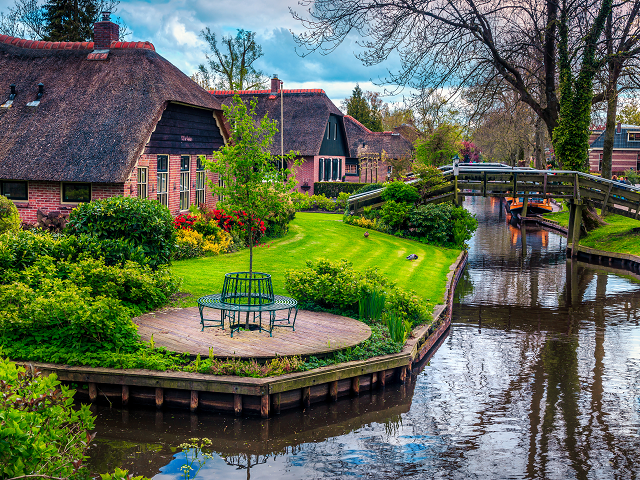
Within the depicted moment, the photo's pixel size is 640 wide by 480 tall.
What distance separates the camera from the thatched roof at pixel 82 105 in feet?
61.1

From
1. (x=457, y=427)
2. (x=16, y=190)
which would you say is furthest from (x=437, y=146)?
(x=457, y=427)

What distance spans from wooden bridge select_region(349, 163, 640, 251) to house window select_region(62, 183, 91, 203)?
47.9 ft

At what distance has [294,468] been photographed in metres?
7.79

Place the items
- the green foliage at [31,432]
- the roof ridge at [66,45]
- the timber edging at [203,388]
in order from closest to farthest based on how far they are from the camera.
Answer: the green foliage at [31,432], the timber edging at [203,388], the roof ridge at [66,45]

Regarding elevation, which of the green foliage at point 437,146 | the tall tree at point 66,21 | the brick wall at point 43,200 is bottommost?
the brick wall at point 43,200

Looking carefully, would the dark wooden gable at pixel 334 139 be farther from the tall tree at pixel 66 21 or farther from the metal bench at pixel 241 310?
the metal bench at pixel 241 310

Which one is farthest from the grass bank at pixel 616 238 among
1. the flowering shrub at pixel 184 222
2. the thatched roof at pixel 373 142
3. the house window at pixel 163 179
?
the thatched roof at pixel 373 142

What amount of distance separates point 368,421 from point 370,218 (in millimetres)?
18900

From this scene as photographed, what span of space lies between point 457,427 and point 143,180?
14484 mm

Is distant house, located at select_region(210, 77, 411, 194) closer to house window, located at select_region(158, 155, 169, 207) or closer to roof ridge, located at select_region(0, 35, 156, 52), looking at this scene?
roof ridge, located at select_region(0, 35, 156, 52)

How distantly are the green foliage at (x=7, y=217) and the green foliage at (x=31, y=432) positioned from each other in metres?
Result: 11.8

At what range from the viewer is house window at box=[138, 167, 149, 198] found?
20.0 m

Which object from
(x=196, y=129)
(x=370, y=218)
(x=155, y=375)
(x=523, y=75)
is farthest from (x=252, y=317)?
(x=523, y=75)

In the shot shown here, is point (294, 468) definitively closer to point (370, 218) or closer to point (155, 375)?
point (155, 375)
